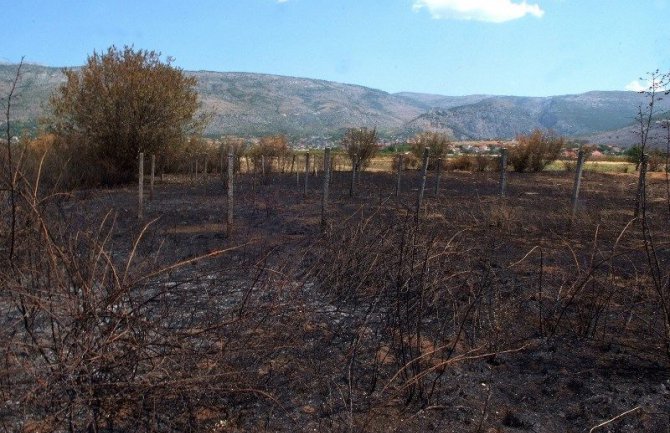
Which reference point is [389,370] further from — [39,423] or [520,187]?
[520,187]

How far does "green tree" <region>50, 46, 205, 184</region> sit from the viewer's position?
23422mm

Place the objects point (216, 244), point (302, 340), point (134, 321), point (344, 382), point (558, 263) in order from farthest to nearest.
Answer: point (216, 244) → point (558, 263) → point (302, 340) → point (344, 382) → point (134, 321)

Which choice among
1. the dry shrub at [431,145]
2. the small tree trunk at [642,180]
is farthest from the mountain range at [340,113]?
the small tree trunk at [642,180]

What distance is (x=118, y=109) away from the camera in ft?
77.2

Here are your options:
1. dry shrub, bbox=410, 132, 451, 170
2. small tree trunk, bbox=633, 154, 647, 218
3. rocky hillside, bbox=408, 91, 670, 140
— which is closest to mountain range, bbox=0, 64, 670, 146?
rocky hillside, bbox=408, 91, 670, 140

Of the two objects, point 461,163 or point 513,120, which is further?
point 513,120

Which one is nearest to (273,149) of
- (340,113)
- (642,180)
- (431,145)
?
(431,145)

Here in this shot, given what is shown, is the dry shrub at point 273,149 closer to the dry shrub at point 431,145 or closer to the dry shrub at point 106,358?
the dry shrub at point 431,145

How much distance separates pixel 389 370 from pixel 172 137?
21267 mm

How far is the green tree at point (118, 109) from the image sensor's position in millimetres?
23422

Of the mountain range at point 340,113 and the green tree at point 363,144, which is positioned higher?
the mountain range at point 340,113

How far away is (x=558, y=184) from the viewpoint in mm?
27094

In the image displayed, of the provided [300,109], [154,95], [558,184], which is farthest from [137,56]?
[300,109]

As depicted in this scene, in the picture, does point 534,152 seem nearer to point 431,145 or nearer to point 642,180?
point 431,145
